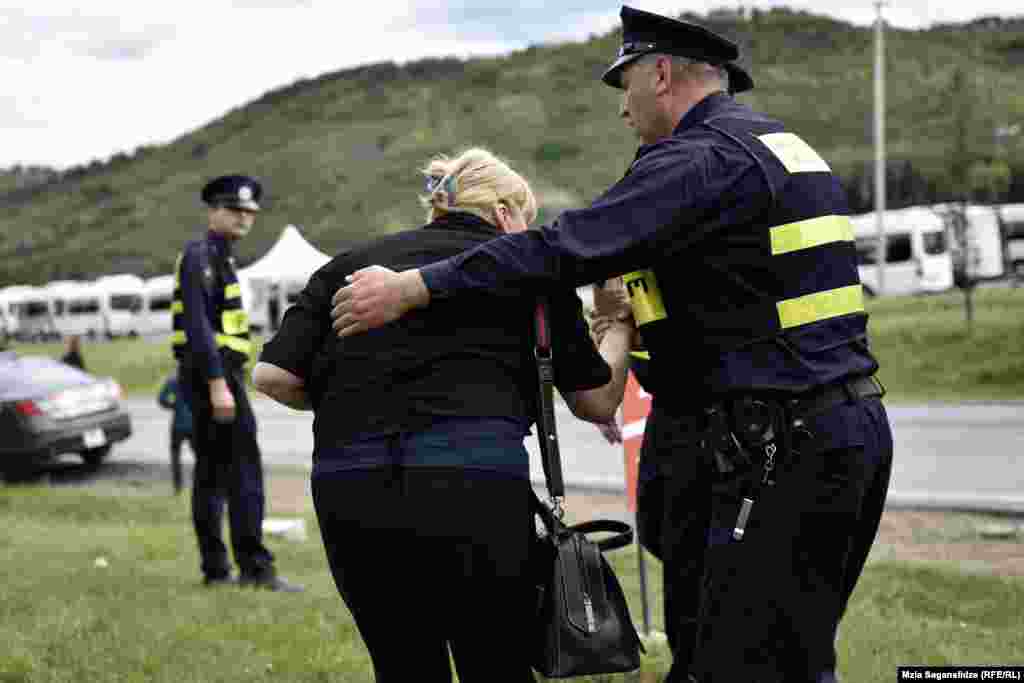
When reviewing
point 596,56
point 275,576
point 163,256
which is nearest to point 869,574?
point 275,576

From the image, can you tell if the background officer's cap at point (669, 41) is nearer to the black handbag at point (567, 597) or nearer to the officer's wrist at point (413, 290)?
the black handbag at point (567, 597)

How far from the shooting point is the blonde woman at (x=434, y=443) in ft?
9.19

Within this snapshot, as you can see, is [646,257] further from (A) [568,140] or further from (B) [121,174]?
(B) [121,174]

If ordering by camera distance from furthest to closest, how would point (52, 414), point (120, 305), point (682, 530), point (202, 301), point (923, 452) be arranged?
point (120, 305), point (52, 414), point (923, 452), point (202, 301), point (682, 530)

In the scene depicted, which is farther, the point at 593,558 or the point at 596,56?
the point at 596,56

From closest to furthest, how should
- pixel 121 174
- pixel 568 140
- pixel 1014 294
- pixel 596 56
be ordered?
pixel 1014 294
pixel 568 140
pixel 596 56
pixel 121 174

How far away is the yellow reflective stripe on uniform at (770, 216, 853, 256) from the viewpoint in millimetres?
2984

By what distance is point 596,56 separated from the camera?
119375 mm

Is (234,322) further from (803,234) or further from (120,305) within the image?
(120,305)

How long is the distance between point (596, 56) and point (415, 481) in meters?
120

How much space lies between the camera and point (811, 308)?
9.80 feet

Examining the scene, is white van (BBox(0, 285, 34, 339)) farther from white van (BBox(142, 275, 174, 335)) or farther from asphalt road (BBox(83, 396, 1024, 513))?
asphalt road (BBox(83, 396, 1024, 513))

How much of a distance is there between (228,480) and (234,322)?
851 mm

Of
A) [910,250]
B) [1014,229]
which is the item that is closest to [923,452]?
[910,250]
